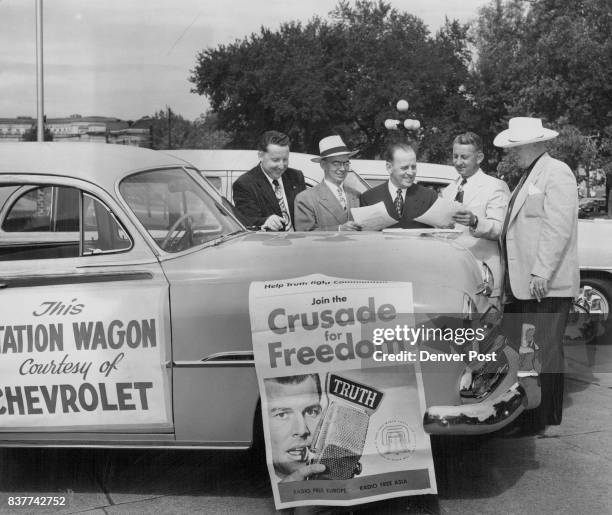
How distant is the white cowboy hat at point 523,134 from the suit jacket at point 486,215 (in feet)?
1.57

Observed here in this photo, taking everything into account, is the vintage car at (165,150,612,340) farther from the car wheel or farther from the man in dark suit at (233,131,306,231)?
the man in dark suit at (233,131,306,231)

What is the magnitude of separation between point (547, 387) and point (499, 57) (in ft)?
74.9

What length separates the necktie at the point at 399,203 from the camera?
17.6 feet

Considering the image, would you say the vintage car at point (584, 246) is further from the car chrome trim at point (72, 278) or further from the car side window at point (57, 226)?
the car chrome trim at point (72, 278)

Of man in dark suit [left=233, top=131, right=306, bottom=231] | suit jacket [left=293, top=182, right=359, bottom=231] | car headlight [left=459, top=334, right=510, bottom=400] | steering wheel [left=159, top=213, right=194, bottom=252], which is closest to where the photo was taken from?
car headlight [left=459, top=334, right=510, bottom=400]

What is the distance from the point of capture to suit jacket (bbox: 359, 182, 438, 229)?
537 cm

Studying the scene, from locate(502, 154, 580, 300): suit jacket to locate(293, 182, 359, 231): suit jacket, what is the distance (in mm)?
1095

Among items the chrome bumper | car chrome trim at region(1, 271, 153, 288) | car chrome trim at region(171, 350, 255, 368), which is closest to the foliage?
car chrome trim at region(1, 271, 153, 288)

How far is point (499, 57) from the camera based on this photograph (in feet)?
86.0

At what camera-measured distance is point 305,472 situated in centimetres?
378

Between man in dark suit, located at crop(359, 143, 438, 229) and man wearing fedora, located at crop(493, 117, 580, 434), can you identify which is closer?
man wearing fedora, located at crop(493, 117, 580, 434)

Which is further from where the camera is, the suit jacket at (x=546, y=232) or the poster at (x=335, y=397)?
the suit jacket at (x=546, y=232)

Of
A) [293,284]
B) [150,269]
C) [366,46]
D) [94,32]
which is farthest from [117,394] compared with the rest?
[366,46]


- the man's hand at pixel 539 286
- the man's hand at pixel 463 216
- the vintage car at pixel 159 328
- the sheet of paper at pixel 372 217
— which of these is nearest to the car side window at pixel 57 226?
the vintage car at pixel 159 328
